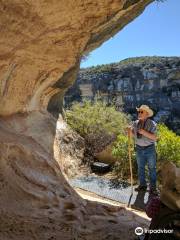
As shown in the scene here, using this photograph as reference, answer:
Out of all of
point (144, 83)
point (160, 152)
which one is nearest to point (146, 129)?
point (160, 152)

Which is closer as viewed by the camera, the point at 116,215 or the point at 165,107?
the point at 116,215

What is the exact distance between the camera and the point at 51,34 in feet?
23.6

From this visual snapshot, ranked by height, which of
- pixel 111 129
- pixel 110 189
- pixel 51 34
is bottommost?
pixel 110 189

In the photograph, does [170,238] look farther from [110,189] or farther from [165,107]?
[165,107]

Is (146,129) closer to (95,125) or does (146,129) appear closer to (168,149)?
(168,149)

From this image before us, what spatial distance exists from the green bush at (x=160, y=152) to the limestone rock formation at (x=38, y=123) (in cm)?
274

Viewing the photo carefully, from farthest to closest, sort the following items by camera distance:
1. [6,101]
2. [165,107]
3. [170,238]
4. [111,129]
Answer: [165,107] → [111,129] → [6,101] → [170,238]

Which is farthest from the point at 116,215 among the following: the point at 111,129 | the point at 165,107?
the point at 165,107

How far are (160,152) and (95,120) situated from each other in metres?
3.40

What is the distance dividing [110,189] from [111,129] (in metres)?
4.20

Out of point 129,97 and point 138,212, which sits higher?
point 129,97

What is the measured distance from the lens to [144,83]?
182 feet

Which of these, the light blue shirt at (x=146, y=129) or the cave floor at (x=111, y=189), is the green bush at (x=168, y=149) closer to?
the cave floor at (x=111, y=189)

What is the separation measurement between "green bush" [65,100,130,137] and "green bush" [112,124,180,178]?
189cm
